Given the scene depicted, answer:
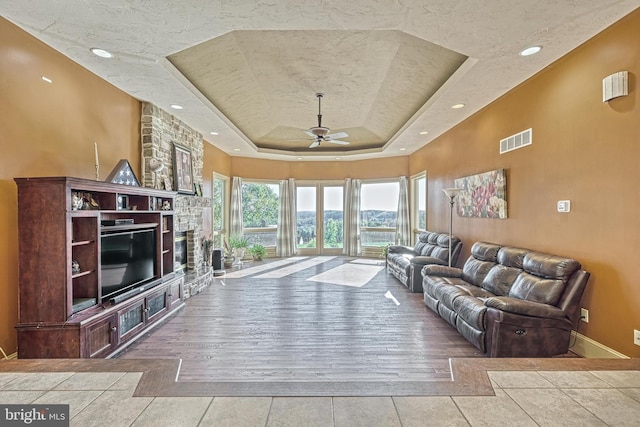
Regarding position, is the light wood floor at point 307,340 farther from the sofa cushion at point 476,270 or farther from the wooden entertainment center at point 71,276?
the sofa cushion at point 476,270

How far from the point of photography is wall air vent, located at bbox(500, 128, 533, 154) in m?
3.77

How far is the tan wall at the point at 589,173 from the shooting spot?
2566 millimetres

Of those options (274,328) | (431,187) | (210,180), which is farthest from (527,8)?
(210,180)

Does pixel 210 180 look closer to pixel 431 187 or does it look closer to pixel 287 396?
pixel 431 187

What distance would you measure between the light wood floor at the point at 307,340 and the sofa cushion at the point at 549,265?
1.08m

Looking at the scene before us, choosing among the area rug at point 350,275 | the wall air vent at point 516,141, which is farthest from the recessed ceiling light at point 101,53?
the wall air vent at point 516,141

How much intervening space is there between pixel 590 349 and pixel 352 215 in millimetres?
6550

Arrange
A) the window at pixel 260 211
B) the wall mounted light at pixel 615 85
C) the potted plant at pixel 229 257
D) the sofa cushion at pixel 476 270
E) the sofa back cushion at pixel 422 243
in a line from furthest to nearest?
the window at pixel 260 211 → the potted plant at pixel 229 257 → the sofa back cushion at pixel 422 243 → the sofa cushion at pixel 476 270 → the wall mounted light at pixel 615 85

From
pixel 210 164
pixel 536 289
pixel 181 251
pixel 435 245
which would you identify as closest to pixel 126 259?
pixel 181 251

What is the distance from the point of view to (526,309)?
109 inches

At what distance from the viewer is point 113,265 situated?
3326 mm

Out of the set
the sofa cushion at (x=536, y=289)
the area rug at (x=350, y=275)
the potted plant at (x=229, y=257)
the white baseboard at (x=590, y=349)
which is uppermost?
the sofa cushion at (x=536, y=289)

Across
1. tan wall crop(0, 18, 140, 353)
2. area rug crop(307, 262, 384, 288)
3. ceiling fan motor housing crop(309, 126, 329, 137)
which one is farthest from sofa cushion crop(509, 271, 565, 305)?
tan wall crop(0, 18, 140, 353)

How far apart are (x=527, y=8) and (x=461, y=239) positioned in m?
3.92
